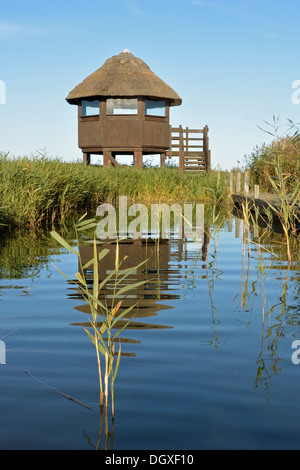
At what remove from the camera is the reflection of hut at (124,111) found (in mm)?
28234

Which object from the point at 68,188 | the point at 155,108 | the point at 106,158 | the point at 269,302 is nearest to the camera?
the point at 269,302

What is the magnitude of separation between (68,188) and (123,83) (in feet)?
47.0

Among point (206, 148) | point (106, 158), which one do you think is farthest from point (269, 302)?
point (206, 148)

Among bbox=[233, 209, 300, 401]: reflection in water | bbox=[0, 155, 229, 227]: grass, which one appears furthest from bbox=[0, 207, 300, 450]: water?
bbox=[0, 155, 229, 227]: grass

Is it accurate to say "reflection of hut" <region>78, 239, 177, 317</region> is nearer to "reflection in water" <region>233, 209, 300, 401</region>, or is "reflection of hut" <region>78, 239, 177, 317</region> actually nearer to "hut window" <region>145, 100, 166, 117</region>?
"reflection in water" <region>233, 209, 300, 401</region>

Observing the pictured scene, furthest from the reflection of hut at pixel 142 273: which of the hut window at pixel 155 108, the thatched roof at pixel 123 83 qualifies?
the hut window at pixel 155 108

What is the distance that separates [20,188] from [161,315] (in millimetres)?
8349

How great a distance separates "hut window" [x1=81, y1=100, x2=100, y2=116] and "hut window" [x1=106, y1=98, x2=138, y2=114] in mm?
722

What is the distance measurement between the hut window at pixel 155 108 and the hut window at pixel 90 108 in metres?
2.33

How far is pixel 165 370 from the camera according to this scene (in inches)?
134

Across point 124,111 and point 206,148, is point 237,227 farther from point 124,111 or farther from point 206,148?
point 124,111

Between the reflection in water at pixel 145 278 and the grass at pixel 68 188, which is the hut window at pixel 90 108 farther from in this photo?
the reflection in water at pixel 145 278

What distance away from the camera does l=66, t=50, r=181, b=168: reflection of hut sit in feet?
92.6

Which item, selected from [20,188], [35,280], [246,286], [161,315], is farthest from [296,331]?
[20,188]
